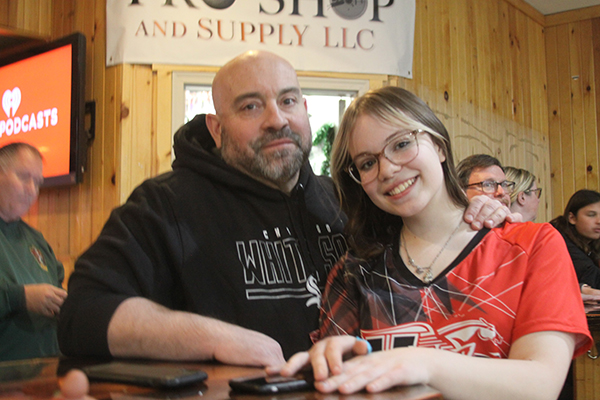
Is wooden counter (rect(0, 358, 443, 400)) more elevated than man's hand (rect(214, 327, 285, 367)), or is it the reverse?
wooden counter (rect(0, 358, 443, 400))

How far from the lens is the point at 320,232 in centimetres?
170

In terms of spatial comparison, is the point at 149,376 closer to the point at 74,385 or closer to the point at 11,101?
the point at 74,385

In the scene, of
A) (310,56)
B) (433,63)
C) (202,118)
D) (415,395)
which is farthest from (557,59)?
(415,395)

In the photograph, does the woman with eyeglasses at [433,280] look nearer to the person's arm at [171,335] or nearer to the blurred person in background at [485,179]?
the person's arm at [171,335]

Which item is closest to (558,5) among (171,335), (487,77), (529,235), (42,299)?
(487,77)

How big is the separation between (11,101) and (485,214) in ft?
10.5

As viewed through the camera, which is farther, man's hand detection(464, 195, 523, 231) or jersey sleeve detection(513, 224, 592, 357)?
man's hand detection(464, 195, 523, 231)

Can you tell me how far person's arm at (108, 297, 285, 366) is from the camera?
1.16 meters

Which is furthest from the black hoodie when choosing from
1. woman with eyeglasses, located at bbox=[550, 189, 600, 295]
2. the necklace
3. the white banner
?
woman with eyeglasses, located at bbox=[550, 189, 600, 295]

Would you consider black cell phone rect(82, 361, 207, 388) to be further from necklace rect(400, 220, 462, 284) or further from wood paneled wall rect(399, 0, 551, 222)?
wood paneled wall rect(399, 0, 551, 222)

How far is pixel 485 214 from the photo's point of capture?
52.9 inches

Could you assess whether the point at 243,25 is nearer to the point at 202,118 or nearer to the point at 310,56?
the point at 310,56

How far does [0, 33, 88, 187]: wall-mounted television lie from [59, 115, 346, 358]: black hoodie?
5.53 ft

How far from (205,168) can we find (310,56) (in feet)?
6.34
